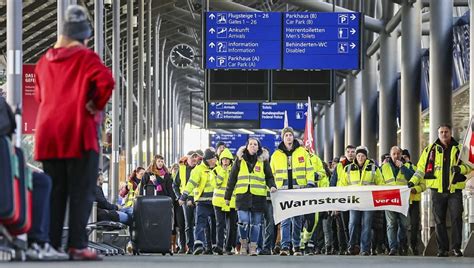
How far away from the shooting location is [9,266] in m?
8.62

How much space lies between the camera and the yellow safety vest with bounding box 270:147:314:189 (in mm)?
19406

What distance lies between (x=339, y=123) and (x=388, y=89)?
18361 millimetres

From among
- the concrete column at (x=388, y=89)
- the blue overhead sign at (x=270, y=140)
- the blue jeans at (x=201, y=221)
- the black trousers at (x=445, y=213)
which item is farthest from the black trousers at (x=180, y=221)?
the blue overhead sign at (x=270, y=140)

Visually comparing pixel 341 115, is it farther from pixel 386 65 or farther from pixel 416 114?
pixel 416 114

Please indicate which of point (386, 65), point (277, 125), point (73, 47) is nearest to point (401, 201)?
point (73, 47)

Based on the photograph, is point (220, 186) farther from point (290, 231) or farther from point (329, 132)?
point (329, 132)

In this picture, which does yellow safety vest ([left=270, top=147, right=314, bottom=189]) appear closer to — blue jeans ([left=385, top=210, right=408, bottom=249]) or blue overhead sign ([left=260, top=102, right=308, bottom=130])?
blue jeans ([left=385, top=210, right=408, bottom=249])

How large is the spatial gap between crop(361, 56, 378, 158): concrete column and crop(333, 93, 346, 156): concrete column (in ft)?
37.4

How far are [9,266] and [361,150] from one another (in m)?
12.7

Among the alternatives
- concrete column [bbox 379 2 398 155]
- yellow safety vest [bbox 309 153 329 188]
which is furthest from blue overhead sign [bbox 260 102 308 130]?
yellow safety vest [bbox 309 153 329 188]

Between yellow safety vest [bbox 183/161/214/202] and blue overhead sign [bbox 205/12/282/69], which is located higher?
blue overhead sign [bbox 205/12/282/69]

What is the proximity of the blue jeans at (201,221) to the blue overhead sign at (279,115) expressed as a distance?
96.1 ft

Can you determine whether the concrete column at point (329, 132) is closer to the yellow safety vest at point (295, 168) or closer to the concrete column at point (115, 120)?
the concrete column at point (115, 120)

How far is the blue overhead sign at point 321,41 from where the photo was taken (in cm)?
3144
